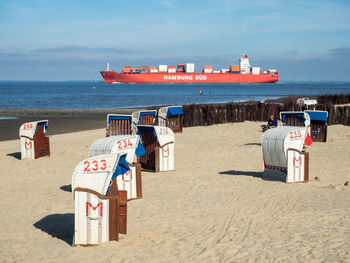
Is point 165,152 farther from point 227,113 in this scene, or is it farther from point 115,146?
point 227,113

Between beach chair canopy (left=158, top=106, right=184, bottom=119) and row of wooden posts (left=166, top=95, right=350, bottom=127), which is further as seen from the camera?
row of wooden posts (left=166, top=95, right=350, bottom=127)

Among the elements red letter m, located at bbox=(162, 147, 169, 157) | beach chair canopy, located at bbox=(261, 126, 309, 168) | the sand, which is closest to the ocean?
red letter m, located at bbox=(162, 147, 169, 157)

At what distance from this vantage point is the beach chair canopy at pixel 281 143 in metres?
10.8

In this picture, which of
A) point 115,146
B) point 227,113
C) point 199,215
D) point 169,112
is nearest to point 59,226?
point 115,146

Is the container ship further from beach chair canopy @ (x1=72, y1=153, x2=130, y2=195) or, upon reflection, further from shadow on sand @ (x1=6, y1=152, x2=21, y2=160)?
beach chair canopy @ (x1=72, y1=153, x2=130, y2=195)

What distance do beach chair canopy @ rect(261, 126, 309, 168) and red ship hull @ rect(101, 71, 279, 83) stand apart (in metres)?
133

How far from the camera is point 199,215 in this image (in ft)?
27.2

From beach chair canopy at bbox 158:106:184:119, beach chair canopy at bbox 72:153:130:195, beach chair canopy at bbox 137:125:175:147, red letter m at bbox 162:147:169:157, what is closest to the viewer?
beach chair canopy at bbox 72:153:130:195

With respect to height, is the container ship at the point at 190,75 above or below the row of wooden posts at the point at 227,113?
above

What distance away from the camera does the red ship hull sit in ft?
471

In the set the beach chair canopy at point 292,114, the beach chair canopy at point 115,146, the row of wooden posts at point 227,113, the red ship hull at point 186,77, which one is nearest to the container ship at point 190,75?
the red ship hull at point 186,77

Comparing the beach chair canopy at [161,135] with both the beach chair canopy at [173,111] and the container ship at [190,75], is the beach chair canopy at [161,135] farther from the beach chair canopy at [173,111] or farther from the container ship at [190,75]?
the container ship at [190,75]

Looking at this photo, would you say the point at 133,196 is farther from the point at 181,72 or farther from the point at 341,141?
the point at 181,72

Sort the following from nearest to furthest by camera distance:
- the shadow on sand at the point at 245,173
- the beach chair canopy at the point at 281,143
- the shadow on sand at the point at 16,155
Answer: the beach chair canopy at the point at 281,143
the shadow on sand at the point at 245,173
the shadow on sand at the point at 16,155
